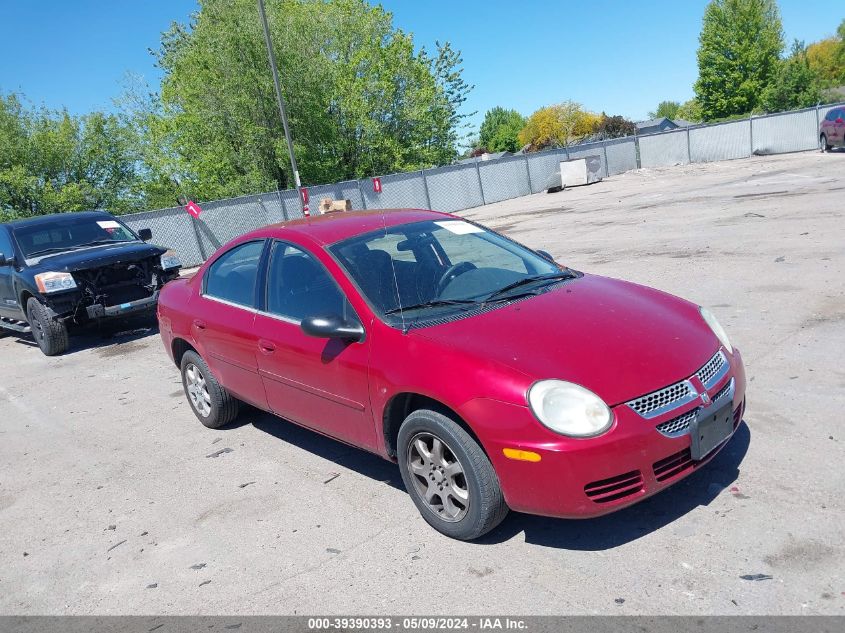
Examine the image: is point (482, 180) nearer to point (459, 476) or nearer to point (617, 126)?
point (459, 476)

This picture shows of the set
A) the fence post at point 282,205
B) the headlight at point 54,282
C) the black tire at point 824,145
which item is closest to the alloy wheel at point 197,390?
the headlight at point 54,282

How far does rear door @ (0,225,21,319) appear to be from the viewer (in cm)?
1012

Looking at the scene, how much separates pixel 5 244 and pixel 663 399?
1016 centimetres

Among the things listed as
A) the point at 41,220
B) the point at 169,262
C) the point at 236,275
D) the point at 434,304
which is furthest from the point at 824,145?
the point at 434,304

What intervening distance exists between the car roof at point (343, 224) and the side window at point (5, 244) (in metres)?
6.79

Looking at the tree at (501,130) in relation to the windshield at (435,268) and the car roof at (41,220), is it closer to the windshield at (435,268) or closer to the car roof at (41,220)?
the car roof at (41,220)

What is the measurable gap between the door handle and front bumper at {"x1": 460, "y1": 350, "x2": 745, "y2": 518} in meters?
1.69

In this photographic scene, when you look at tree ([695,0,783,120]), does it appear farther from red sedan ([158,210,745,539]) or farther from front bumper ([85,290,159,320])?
red sedan ([158,210,745,539])

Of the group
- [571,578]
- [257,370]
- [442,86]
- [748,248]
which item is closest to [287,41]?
[442,86]

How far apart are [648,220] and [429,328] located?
39.7ft

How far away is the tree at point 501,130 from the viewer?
117 m

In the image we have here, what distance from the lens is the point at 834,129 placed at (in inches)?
1017

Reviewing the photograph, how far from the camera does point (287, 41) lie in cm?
3034

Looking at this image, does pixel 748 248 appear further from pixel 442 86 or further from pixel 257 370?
pixel 442 86
